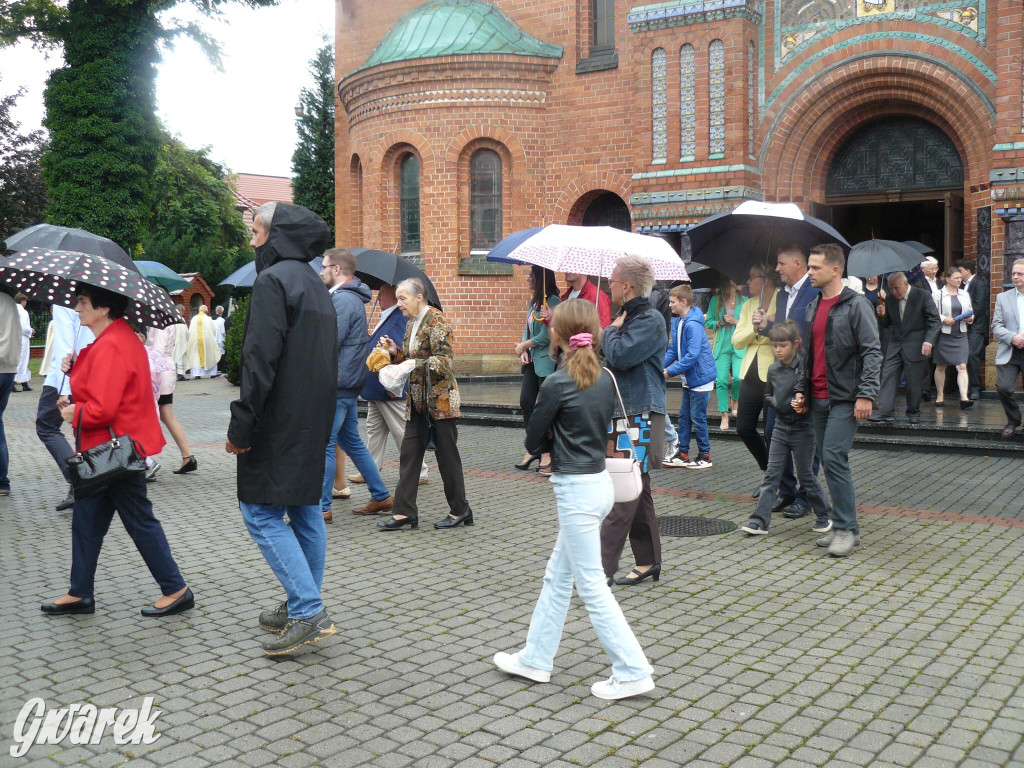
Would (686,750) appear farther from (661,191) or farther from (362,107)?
(362,107)

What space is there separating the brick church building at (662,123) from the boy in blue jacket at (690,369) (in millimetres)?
7435

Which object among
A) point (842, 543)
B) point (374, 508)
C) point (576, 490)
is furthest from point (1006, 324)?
point (576, 490)

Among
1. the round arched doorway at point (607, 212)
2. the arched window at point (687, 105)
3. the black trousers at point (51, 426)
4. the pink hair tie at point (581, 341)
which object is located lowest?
the black trousers at point (51, 426)

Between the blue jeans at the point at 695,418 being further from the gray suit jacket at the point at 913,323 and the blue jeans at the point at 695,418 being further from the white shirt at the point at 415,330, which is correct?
the white shirt at the point at 415,330

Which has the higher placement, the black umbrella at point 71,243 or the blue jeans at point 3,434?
the black umbrella at point 71,243

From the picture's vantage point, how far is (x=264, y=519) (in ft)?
15.8

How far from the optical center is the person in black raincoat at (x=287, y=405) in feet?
15.2

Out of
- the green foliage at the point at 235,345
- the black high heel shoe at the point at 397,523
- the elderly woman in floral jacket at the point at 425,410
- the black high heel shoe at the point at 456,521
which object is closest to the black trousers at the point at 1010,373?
the black high heel shoe at the point at 456,521

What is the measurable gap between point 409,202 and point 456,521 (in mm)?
15568

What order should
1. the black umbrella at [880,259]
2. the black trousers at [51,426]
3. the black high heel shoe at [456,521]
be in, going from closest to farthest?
the black high heel shoe at [456,521] → the black trousers at [51,426] → the black umbrella at [880,259]

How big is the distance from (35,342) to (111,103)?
1474cm

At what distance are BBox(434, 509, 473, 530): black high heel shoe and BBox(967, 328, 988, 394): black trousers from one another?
32.7 feet

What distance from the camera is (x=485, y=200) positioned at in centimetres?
2144

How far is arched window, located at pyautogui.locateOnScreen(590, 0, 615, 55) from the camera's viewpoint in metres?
20.6
